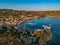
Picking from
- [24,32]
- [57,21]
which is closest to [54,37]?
[57,21]

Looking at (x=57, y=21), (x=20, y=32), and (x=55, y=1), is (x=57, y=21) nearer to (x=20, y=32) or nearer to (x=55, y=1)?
(x=55, y=1)

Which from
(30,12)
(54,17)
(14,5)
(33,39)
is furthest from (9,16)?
(54,17)

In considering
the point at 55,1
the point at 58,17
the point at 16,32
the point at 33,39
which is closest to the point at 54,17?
the point at 58,17

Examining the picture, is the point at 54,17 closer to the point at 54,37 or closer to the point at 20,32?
the point at 54,37

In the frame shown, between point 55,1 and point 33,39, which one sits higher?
point 55,1

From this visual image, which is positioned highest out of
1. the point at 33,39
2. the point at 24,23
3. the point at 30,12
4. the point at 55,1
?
the point at 55,1

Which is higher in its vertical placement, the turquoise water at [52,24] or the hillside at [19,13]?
the hillside at [19,13]

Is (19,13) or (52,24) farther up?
(19,13)

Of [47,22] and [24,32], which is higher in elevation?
[47,22]

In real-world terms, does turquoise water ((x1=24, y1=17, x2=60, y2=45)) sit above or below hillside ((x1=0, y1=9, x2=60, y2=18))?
below
